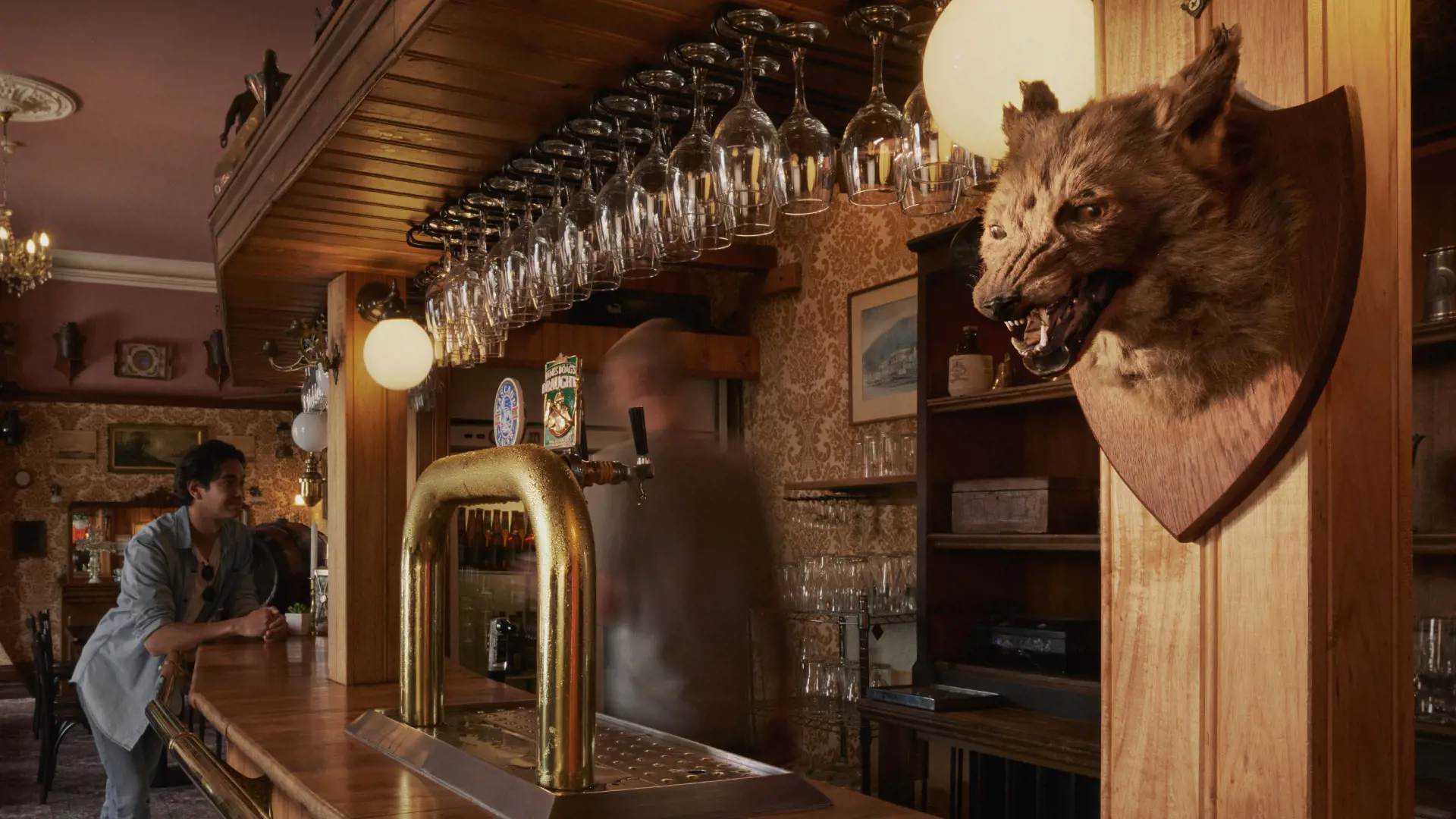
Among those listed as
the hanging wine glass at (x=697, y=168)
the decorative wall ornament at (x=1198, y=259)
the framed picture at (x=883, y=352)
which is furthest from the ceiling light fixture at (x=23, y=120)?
the decorative wall ornament at (x=1198, y=259)

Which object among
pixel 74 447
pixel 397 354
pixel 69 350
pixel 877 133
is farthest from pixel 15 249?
pixel 877 133

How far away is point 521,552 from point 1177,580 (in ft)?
18.5

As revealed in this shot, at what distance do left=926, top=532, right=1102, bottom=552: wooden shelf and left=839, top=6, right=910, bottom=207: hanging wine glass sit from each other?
1.98 m

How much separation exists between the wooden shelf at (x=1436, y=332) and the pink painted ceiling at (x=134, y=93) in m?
4.27

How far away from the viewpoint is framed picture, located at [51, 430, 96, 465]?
10188 mm

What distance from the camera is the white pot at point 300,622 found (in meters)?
4.93

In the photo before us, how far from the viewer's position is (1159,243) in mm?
1036

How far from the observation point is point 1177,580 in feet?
3.70

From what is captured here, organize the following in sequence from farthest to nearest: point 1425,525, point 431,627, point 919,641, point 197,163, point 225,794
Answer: point 197,163 → point 919,641 → point 1425,525 → point 431,627 → point 225,794

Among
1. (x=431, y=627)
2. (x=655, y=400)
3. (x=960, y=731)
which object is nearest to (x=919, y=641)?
(x=960, y=731)

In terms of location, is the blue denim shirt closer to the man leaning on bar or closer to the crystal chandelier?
the man leaning on bar

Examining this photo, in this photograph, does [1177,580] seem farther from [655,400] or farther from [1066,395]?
[1066,395]

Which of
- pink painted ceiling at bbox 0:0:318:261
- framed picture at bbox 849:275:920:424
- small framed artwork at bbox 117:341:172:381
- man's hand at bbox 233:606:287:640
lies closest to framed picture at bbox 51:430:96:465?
small framed artwork at bbox 117:341:172:381

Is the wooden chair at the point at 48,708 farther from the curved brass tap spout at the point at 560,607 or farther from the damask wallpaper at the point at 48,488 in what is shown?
the curved brass tap spout at the point at 560,607
